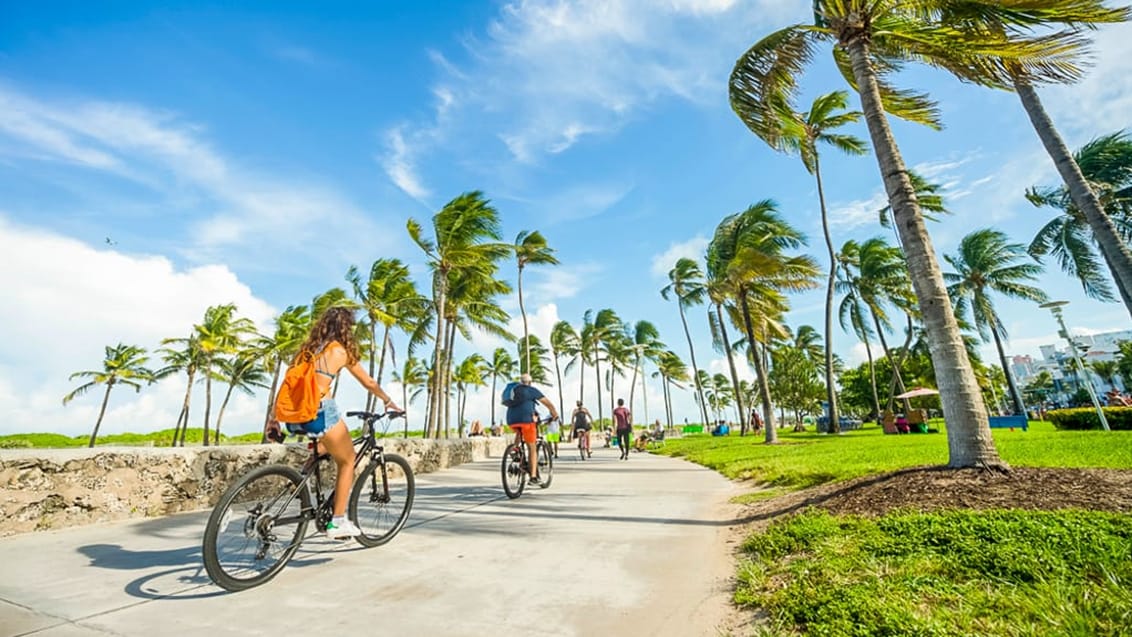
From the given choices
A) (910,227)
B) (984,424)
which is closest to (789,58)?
(910,227)

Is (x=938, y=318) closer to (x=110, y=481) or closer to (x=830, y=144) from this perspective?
(x=110, y=481)

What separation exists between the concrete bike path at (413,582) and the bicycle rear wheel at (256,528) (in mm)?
122

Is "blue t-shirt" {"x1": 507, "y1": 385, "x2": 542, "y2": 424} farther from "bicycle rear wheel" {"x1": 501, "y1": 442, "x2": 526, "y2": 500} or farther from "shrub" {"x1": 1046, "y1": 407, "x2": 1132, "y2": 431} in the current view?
"shrub" {"x1": 1046, "y1": 407, "x2": 1132, "y2": 431}

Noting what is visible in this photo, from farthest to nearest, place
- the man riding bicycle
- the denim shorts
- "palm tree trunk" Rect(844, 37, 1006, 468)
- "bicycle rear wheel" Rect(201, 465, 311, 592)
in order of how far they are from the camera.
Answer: the man riding bicycle, "palm tree trunk" Rect(844, 37, 1006, 468), the denim shorts, "bicycle rear wheel" Rect(201, 465, 311, 592)

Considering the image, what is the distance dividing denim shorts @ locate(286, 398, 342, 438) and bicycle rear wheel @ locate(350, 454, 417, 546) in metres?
0.70

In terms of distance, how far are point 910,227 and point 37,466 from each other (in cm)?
940

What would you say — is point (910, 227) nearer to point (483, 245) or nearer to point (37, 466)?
point (37, 466)

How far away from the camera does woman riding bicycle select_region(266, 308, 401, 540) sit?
3.37 meters

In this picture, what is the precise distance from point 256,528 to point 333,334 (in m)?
1.40

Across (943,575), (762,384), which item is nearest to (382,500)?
(943,575)

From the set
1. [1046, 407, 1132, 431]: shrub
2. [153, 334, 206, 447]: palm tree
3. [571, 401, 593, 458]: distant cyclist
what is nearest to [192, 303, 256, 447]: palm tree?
[153, 334, 206, 447]: palm tree

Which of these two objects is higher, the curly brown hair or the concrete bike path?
the curly brown hair

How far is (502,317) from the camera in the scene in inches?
1083

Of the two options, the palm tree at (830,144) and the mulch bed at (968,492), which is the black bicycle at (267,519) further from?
the palm tree at (830,144)
